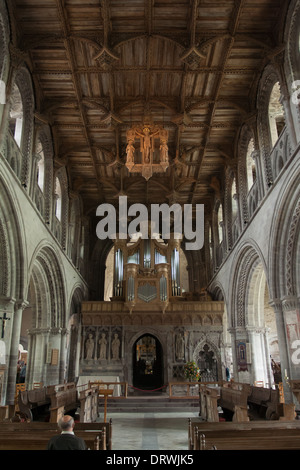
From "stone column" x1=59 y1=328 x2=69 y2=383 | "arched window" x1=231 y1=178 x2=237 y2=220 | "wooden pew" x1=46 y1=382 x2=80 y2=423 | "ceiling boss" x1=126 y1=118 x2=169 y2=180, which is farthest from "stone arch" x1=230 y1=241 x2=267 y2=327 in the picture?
"wooden pew" x1=46 y1=382 x2=80 y2=423

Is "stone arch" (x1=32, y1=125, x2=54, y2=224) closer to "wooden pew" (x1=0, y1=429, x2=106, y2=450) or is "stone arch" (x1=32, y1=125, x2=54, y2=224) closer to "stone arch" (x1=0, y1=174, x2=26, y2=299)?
"stone arch" (x1=0, y1=174, x2=26, y2=299)

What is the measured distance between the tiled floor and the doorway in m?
8.05

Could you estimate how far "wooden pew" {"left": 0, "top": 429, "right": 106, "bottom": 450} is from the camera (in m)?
4.33

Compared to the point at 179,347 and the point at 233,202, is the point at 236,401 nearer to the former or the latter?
the point at 179,347

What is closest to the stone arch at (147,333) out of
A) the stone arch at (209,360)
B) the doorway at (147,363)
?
the stone arch at (209,360)

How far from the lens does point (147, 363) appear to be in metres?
22.2

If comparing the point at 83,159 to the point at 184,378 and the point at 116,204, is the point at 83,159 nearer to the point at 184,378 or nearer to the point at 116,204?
the point at 116,204

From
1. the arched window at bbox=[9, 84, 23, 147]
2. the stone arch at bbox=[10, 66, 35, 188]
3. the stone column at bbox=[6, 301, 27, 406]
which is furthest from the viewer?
the arched window at bbox=[9, 84, 23, 147]

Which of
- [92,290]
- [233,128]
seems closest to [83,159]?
[233,128]

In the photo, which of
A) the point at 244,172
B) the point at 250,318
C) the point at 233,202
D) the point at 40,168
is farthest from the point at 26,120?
the point at 250,318

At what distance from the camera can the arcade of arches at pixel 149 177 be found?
450 inches

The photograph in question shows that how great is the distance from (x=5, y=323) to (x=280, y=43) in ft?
37.1

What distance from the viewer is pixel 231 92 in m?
15.1

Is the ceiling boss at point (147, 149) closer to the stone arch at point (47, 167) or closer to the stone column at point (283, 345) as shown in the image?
the stone arch at point (47, 167)
